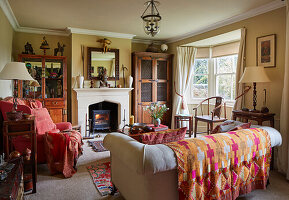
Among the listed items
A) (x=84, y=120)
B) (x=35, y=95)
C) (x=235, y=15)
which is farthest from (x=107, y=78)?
(x=235, y=15)

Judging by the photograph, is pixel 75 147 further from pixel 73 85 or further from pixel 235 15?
pixel 235 15

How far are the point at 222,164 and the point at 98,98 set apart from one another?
4.11m

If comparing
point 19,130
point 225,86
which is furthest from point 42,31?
point 225,86

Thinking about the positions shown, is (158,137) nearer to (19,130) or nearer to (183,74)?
(19,130)

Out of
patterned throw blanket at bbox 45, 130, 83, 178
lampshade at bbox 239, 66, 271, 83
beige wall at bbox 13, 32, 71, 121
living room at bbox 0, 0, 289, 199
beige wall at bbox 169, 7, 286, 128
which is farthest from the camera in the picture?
beige wall at bbox 13, 32, 71, 121

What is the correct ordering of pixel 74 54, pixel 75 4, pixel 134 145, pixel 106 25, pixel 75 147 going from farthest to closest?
pixel 74 54
pixel 106 25
pixel 75 4
pixel 75 147
pixel 134 145

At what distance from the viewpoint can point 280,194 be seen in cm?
258

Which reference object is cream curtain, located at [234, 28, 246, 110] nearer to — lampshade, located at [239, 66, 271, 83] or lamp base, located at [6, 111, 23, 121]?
lampshade, located at [239, 66, 271, 83]

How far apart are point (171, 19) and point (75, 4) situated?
1917mm

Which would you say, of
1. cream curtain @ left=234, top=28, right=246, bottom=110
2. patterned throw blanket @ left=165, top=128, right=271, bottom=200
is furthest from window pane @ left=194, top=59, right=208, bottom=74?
patterned throw blanket @ left=165, top=128, right=271, bottom=200

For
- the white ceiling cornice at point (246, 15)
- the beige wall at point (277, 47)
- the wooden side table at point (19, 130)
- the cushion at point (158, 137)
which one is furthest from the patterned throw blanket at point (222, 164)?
the white ceiling cornice at point (246, 15)

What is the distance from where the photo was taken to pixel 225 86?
18.7 feet

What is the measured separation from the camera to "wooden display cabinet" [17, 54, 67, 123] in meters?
4.95

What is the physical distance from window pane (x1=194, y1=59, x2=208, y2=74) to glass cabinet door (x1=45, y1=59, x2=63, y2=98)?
3688mm
